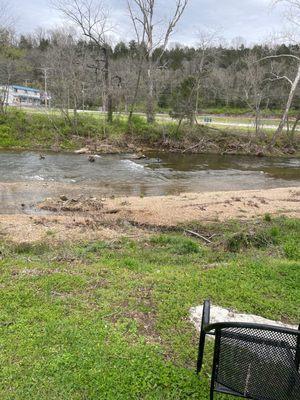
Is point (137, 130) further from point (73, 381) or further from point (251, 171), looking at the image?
point (73, 381)

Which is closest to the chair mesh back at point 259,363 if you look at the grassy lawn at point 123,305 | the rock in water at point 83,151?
the grassy lawn at point 123,305

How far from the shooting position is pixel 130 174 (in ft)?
63.8

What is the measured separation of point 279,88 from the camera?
44.1 m

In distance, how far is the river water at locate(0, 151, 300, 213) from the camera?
1555 centimetres

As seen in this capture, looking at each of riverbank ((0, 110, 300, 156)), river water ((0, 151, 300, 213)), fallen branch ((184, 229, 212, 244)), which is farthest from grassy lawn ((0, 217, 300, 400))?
riverbank ((0, 110, 300, 156))

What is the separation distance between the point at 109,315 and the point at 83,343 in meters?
0.65

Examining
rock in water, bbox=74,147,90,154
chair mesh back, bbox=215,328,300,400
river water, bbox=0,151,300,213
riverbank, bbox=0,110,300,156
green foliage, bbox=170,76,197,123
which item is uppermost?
green foliage, bbox=170,76,197,123

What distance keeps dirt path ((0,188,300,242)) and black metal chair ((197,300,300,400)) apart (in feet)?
17.6

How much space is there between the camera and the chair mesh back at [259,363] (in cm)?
281

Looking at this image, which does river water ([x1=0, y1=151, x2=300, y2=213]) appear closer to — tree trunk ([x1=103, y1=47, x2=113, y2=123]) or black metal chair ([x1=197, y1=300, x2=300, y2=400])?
tree trunk ([x1=103, y1=47, x2=113, y2=123])

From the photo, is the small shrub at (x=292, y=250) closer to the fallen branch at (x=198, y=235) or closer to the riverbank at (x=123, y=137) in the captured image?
the fallen branch at (x=198, y=235)

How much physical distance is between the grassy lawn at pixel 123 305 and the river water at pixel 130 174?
6.39 m

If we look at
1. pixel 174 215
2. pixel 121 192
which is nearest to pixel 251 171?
pixel 121 192

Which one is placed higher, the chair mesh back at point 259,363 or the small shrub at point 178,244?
the chair mesh back at point 259,363
